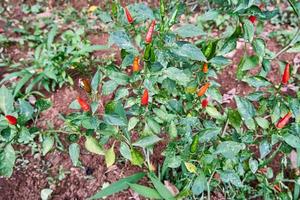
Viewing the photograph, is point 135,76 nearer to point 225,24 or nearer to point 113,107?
point 113,107

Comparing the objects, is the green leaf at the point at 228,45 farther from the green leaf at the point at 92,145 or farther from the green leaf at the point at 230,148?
the green leaf at the point at 92,145

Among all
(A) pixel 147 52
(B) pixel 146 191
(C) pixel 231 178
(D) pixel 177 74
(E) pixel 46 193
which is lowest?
(E) pixel 46 193

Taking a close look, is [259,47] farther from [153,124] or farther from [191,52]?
[153,124]

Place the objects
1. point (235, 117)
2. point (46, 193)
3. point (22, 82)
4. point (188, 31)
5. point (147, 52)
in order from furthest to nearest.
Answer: point (22, 82), point (46, 193), point (235, 117), point (188, 31), point (147, 52)

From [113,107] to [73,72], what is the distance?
60.6 inches

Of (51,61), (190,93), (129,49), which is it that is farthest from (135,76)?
(51,61)

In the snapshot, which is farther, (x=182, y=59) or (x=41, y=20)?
(x=41, y=20)

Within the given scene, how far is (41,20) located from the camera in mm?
3492

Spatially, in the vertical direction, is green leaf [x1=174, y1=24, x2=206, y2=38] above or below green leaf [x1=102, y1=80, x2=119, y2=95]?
above

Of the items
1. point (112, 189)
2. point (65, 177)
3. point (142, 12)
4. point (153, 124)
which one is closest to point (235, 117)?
point (153, 124)

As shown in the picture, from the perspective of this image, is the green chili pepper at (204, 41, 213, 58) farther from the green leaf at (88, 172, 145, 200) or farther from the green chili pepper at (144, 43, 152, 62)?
the green leaf at (88, 172, 145, 200)

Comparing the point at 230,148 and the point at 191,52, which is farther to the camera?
the point at 230,148

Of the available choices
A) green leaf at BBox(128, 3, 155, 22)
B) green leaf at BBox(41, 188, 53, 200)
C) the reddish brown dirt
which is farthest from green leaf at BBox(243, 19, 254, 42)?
green leaf at BBox(41, 188, 53, 200)

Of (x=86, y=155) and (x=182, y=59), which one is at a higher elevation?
(x=182, y=59)
